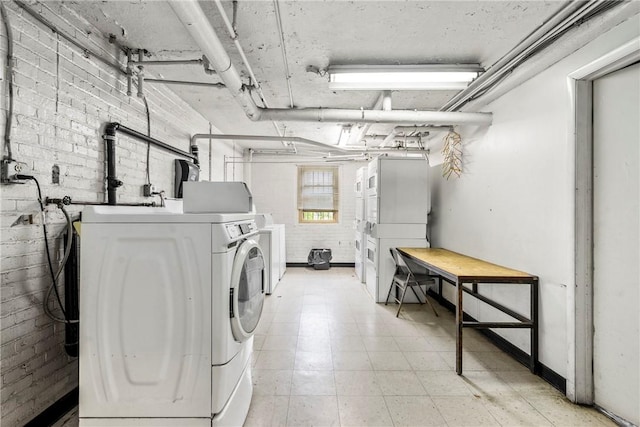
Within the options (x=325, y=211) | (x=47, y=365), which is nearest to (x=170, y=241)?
(x=47, y=365)

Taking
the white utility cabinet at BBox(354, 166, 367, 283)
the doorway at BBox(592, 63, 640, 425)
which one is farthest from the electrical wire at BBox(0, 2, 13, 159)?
the white utility cabinet at BBox(354, 166, 367, 283)

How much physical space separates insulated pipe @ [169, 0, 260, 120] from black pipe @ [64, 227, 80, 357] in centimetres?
151

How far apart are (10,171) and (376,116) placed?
9.41 ft

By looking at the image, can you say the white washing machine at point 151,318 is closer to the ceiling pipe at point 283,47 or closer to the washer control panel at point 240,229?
the washer control panel at point 240,229

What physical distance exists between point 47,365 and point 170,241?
126cm

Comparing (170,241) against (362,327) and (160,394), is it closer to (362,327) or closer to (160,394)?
(160,394)

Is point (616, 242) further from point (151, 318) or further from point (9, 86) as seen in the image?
point (9, 86)

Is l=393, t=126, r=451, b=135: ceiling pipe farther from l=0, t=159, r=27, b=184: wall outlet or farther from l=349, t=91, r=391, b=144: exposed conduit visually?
l=0, t=159, r=27, b=184: wall outlet

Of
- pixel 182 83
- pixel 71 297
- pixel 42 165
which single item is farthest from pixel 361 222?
pixel 42 165

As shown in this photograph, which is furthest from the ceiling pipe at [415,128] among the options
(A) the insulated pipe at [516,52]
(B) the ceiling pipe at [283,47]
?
(B) the ceiling pipe at [283,47]

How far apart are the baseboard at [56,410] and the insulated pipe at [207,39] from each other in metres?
2.51

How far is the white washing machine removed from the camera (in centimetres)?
162

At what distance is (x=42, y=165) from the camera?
1825 millimetres

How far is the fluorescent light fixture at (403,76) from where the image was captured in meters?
2.61
